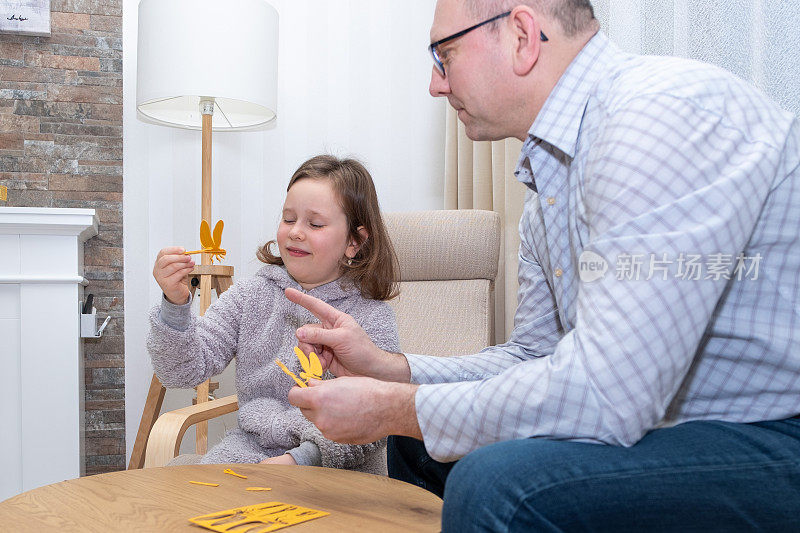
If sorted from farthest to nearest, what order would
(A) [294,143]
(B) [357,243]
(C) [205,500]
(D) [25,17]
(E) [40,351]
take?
1. (A) [294,143]
2. (D) [25,17]
3. (E) [40,351]
4. (B) [357,243]
5. (C) [205,500]

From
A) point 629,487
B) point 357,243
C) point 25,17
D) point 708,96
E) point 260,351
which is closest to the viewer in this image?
point 629,487

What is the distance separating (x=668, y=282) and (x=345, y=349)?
66cm

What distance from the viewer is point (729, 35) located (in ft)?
5.09

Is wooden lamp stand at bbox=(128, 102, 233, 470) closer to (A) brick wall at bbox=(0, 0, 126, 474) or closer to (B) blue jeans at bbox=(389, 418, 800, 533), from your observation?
(A) brick wall at bbox=(0, 0, 126, 474)

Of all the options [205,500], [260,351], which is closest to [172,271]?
[260,351]

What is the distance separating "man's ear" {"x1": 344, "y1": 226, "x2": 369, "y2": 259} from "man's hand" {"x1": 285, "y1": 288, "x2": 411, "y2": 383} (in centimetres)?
53

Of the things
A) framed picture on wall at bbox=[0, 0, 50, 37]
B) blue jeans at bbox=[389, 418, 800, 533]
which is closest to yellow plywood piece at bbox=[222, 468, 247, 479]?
blue jeans at bbox=[389, 418, 800, 533]

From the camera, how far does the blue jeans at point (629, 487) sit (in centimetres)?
75

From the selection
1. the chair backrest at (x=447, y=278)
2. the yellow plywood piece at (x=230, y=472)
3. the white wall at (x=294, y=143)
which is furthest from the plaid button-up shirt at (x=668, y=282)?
the white wall at (x=294, y=143)

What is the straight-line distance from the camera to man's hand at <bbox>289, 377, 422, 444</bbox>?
3.11ft

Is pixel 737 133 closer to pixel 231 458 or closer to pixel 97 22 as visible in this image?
pixel 231 458

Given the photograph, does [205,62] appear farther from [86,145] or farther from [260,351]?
[260,351]

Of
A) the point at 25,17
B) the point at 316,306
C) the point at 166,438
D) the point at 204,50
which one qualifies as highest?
the point at 25,17

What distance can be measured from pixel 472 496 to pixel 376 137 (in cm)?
240
